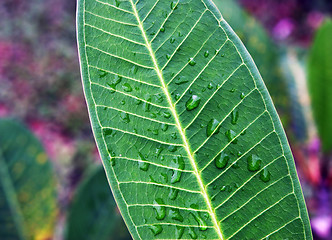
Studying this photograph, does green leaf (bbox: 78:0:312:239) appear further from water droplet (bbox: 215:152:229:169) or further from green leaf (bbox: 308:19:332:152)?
green leaf (bbox: 308:19:332:152)

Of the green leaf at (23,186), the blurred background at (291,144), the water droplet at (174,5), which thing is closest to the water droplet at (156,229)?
the water droplet at (174,5)

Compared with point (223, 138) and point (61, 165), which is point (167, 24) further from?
point (61, 165)

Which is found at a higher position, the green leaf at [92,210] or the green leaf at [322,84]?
the green leaf at [322,84]

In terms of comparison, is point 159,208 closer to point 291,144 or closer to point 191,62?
point 191,62

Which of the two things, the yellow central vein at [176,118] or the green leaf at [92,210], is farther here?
the green leaf at [92,210]

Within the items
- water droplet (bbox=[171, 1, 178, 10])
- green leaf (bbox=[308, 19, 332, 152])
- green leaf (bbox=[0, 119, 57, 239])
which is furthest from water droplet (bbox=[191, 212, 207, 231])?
green leaf (bbox=[308, 19, 332, 152])

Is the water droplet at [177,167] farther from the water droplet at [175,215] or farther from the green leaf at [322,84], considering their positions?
the green leaf at [322,84]

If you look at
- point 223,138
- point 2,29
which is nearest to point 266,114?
point 223,138
